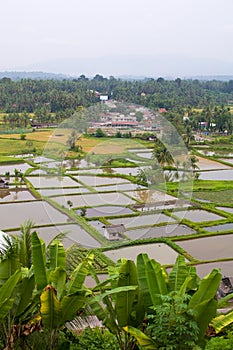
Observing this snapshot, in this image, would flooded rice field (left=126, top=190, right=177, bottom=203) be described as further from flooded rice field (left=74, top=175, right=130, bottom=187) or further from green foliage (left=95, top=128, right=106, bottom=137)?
green foliage (left=95, top=128, right=106, bottom=137)

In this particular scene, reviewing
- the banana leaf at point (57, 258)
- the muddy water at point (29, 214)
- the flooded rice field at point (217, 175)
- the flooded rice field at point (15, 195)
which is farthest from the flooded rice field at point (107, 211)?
the banana leaf at point (57, 258)

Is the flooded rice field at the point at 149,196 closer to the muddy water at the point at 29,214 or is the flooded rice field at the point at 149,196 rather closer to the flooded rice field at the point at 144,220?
the flooded rice field at the point at 144,220

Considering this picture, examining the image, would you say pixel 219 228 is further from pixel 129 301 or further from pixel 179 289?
pixel 129 301

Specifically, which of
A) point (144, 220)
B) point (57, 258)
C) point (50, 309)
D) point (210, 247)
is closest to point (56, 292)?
point (50, 309)

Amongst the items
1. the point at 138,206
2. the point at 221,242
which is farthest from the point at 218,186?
the point at 221,242

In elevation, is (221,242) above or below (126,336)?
below

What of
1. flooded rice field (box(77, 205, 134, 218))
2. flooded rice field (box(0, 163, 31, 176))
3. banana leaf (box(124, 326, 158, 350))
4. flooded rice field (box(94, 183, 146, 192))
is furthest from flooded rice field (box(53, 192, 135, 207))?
banana leaf (box(124, 326, 158, 350))

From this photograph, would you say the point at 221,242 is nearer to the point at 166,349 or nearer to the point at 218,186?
the point at 218,186
